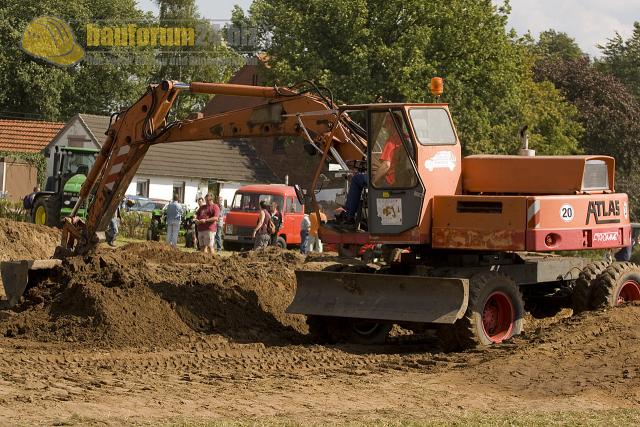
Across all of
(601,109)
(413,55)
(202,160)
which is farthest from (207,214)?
(601,109)

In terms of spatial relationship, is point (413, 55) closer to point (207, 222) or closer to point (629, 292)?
point (207, 222)

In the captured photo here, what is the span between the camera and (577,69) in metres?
61.8

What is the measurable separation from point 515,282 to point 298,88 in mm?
4077

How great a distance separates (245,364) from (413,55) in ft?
112

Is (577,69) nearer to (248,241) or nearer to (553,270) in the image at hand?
(248,241)

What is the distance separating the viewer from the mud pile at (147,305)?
14.8 meters

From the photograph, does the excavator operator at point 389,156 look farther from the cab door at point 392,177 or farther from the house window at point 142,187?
the house window at point 142,187

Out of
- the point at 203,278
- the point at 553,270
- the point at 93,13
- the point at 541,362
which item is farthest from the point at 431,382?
the point at 93,13

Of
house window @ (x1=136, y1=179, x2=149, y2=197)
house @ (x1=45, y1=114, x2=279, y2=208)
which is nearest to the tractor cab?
house @ (x1=45, y1=114, x2=279, y2=208)

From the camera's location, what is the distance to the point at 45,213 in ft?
102

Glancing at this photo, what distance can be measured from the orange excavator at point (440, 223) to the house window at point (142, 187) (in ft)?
128

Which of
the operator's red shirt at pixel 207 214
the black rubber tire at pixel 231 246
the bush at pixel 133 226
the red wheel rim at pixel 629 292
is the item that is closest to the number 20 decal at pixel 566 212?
the red wheel rim at pixel 629 292

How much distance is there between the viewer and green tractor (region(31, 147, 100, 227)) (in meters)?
30.5

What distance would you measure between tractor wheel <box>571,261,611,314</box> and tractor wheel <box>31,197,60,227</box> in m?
18.0
